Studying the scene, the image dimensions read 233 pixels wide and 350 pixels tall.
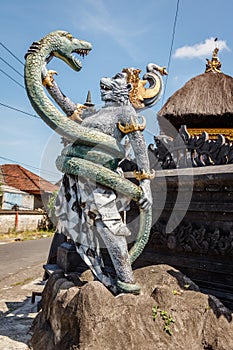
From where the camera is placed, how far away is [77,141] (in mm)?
3150

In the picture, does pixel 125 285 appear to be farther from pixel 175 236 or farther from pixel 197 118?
pixel 197 118

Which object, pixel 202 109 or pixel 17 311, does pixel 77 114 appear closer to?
pixel 17 311

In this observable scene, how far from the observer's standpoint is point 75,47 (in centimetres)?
324

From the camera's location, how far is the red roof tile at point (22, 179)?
2419cm

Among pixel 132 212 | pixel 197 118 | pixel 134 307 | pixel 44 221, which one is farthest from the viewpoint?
pixel 44 221

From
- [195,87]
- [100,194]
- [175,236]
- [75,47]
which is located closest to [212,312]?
[175,236]

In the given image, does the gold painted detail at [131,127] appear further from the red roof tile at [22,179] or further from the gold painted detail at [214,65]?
the red roof tile at [22,179]

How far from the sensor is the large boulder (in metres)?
2.46

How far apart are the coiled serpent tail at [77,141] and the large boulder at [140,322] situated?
23.3 inches

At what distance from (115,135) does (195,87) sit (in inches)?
164

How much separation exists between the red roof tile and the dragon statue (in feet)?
67.1

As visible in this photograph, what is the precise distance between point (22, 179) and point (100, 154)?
23266 millimetres

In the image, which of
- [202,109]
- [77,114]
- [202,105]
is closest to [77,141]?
[77,114]

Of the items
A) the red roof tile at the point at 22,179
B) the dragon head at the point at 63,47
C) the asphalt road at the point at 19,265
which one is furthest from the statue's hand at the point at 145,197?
the red roof tile at the point at 22,179
